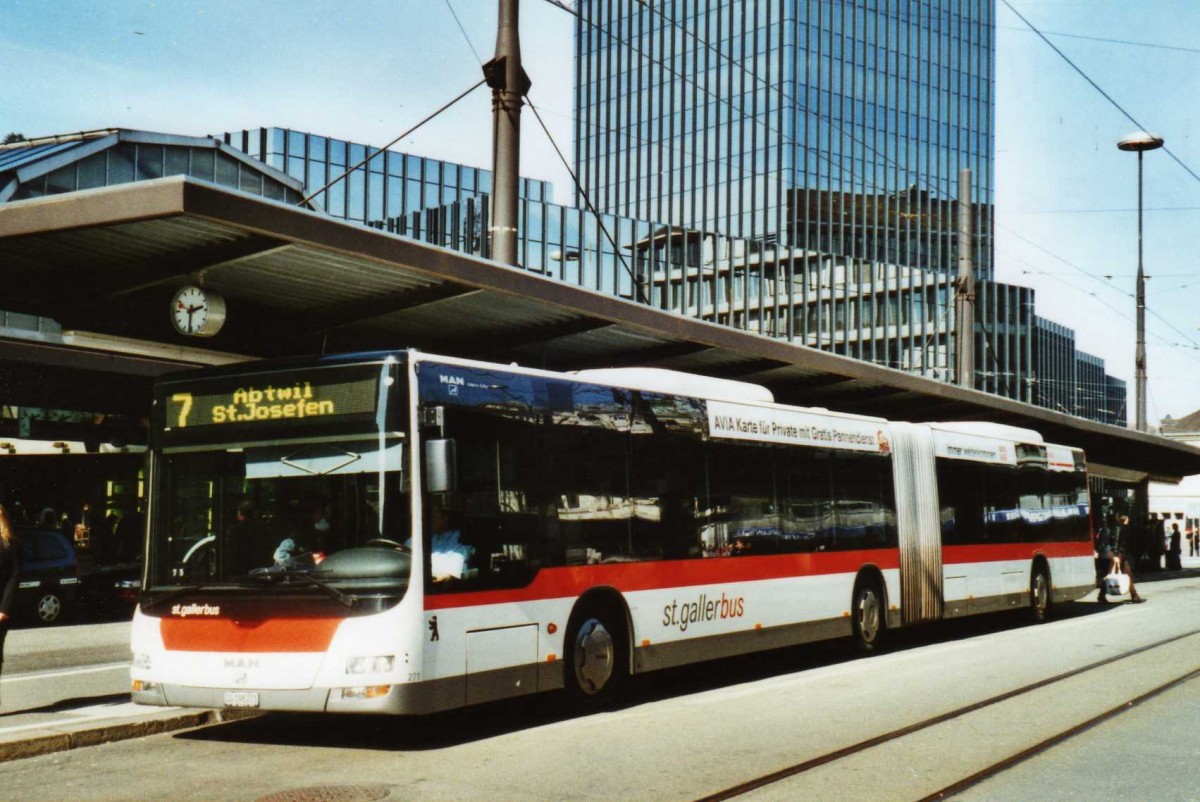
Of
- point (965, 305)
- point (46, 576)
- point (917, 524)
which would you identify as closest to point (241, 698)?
point (917, 524)

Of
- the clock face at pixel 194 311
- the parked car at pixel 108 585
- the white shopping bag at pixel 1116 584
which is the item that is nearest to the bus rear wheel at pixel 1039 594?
the white shopping bag at pixel 1116 584

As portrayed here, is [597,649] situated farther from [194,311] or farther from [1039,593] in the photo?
[1039,593]

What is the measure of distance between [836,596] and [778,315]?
6958 cm

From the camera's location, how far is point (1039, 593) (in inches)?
821

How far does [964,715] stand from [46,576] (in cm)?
1457

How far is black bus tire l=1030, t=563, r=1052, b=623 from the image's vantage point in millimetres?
20641

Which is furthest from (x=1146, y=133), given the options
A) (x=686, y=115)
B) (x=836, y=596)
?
(x=686, y=115)

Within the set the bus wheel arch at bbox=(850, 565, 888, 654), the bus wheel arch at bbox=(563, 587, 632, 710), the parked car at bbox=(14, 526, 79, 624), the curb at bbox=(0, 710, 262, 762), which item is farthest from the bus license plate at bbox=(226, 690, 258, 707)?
the parked car at bbox=(14, 526, 79, 624)

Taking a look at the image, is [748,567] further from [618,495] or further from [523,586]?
[523,586]

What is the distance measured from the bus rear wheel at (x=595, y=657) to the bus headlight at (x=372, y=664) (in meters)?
2.10

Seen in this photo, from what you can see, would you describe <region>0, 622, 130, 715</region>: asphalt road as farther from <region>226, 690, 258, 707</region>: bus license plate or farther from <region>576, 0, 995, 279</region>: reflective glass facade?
<region>576, 0, 995, 279</region>: reflective glass facade

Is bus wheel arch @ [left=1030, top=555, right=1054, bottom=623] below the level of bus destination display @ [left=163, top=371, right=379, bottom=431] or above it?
below

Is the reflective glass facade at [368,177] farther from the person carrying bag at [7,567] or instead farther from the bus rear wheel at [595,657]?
the person carrying bag at [7,567]

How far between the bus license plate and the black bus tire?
573 inches
